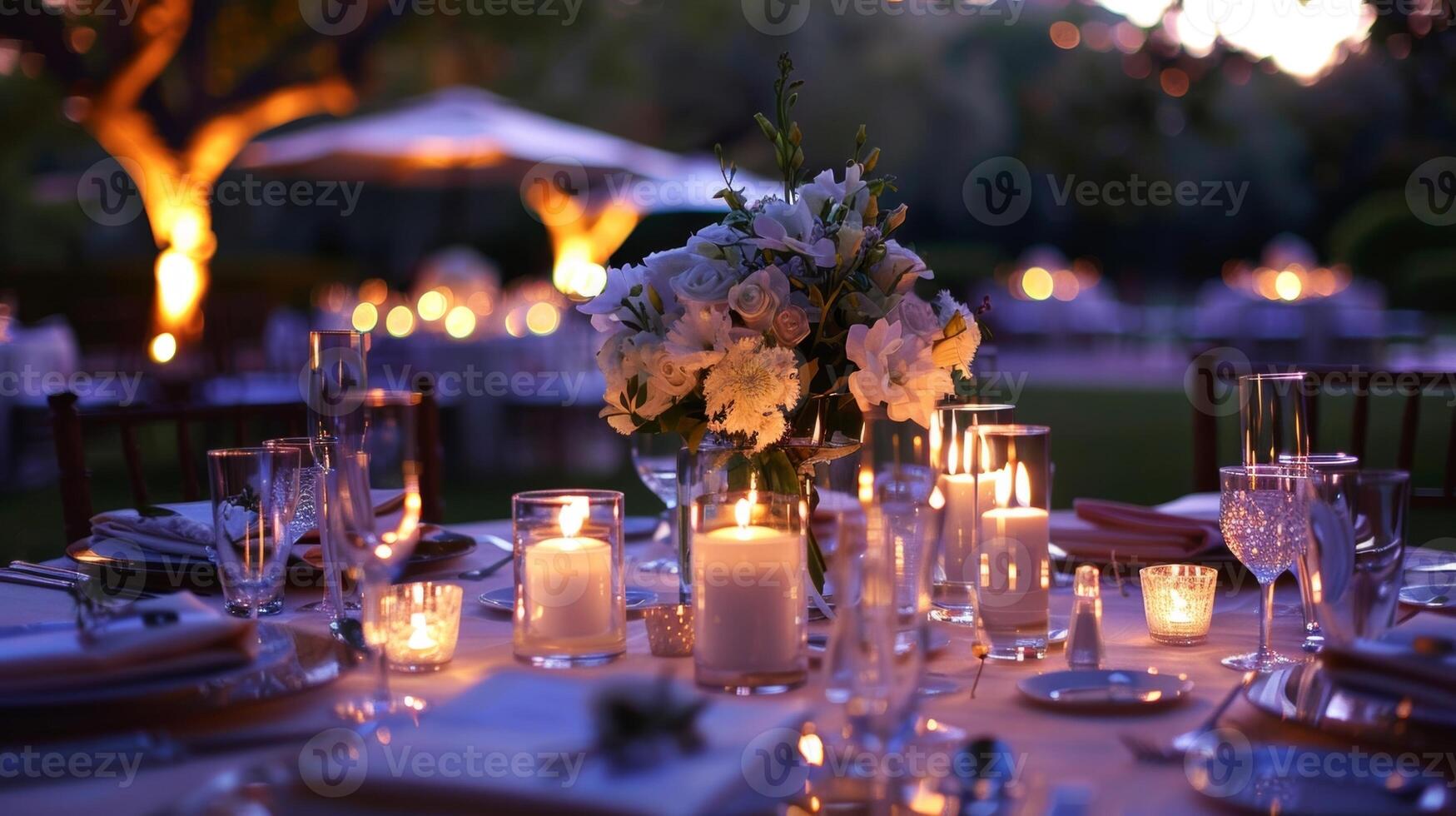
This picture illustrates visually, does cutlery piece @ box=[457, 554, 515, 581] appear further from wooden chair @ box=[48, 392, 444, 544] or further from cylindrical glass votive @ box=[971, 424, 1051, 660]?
cylindrical glass votive @ box=[971, 424, 1051, 660]

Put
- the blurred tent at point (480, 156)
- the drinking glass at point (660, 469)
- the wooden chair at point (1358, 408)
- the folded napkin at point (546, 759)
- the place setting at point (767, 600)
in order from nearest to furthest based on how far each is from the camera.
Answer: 1. the folded napkin at point (546, 759)
2. the place setting at point (767, 600)
3. the drinking glass at point (660, 469)
4. the wooden chair at point (1358, 408)
5. the blurred tent at point (480, 156)

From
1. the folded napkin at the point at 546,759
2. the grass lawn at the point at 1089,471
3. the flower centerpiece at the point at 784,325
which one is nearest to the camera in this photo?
the folded napkin at the point at 546,759

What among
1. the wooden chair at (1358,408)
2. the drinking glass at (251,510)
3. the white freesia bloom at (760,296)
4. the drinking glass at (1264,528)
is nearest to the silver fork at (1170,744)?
the drinking glass at (1264,528)

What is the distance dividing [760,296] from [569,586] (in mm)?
377

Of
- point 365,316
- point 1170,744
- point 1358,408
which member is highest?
point 365,316

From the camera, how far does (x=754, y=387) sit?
141cm

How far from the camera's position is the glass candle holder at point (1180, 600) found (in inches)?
57.5

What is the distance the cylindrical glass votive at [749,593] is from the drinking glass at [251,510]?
54cm

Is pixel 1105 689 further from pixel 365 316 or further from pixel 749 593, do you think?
pixel 365 316

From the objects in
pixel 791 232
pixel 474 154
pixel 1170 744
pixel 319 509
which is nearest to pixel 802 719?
pixel 1170 744

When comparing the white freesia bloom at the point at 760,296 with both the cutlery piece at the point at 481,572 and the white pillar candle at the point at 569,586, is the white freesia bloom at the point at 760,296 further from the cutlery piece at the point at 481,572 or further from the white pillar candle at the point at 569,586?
the cutlery piece at the point at 481,572

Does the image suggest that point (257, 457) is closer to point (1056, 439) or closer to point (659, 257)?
point (659, 257)

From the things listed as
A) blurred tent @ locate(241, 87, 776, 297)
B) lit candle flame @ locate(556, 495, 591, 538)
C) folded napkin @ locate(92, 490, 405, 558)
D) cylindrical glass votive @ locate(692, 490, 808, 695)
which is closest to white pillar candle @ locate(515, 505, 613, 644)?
lit candle flame @ locate(556, 495, 591, 538)

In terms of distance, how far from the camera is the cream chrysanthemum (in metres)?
1.41
